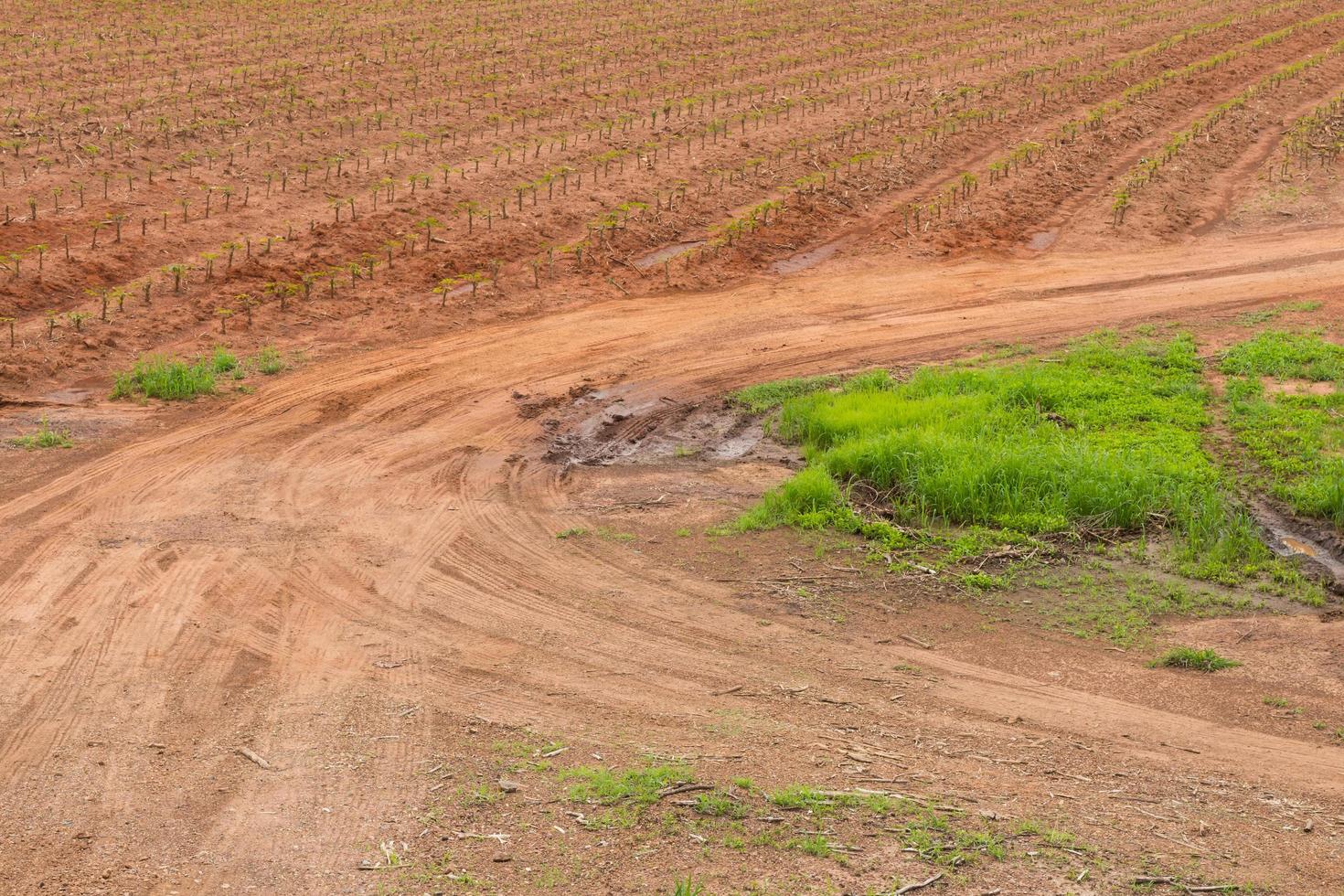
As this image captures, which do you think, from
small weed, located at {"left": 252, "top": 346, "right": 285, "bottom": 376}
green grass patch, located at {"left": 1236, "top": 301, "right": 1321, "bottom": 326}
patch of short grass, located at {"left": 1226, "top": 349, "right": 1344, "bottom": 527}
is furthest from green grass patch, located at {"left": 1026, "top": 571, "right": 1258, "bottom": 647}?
small weed, located at {"left": 252, "top": 346, "right": 285, "bottom": 376}

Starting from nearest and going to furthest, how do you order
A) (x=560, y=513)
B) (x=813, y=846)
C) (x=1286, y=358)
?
(x=813, y=846), (x=560, y=513), (x=1286, y=358)

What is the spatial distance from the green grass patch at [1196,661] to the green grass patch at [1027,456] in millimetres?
1322

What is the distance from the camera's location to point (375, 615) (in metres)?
9.58

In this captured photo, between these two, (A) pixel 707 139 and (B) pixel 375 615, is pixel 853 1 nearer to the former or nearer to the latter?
(A) pixel 707 139

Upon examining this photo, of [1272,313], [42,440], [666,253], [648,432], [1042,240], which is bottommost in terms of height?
[648,432]

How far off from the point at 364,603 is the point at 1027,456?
5.84 m

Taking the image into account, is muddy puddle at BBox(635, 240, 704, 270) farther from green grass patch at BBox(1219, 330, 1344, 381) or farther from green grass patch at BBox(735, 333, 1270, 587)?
green grass patch at BBox(1219, 330, 1344, 381)

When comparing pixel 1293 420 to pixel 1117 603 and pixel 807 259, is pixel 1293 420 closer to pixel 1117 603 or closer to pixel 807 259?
pixel 1117 603

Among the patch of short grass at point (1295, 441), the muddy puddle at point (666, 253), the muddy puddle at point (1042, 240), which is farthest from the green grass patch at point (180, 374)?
the muddy puddle at point (1042, 240)

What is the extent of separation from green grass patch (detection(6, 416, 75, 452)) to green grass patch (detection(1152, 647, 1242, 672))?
1006cm

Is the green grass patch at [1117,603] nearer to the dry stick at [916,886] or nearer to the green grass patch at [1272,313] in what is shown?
the dry stick at [916,886]

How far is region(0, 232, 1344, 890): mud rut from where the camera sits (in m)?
7.58

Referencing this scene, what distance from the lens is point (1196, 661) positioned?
8.98 m

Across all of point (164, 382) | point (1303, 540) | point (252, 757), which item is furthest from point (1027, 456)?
point (164, 382)
